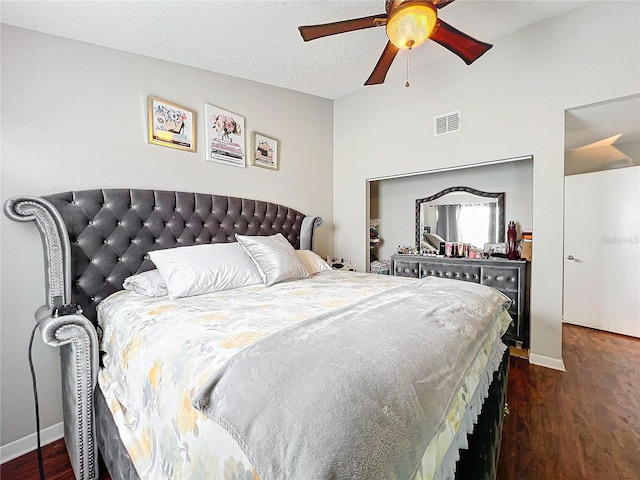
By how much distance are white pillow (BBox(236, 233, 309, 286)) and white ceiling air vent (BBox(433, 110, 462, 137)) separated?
6.78ft

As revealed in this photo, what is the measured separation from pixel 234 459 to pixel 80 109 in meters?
2.34

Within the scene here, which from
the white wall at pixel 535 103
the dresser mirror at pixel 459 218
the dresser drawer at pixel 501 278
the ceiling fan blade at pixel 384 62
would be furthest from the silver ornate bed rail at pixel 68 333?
the dresser mirror at pixel 459 218

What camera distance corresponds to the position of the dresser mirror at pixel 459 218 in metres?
3.44

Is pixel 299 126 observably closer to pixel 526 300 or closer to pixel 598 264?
pixel 526 300

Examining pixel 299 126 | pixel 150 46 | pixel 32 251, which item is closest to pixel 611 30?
pixel 299 126

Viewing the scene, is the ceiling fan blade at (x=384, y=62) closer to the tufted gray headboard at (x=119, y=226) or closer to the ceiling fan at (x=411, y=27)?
the ceiling fan at (x=411, y=27)

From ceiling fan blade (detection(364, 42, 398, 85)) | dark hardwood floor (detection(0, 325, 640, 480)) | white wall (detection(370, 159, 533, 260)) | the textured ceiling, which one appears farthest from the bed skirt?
white wall (detection(370, 159, 533, 260))

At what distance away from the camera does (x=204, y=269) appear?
193 centimetres

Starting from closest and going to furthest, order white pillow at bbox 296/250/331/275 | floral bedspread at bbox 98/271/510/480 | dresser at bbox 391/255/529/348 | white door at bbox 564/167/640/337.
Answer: floral bedspread at bbox 98/271/510/480, white pillow at bbox 296/250/331/275, dresser at bbox 391/255/529/348, white door at bbox 564/167/640/337

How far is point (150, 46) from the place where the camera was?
2.19 metres

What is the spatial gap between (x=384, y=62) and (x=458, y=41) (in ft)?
1.59

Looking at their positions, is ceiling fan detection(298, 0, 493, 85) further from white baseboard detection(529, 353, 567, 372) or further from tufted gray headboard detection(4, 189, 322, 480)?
white baseboard detection(529, 353, 567, 372)

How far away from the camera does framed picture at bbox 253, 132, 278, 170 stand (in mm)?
2988

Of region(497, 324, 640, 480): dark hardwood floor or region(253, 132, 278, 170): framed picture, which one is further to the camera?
region(253, 132, 278, 170): framed picture
